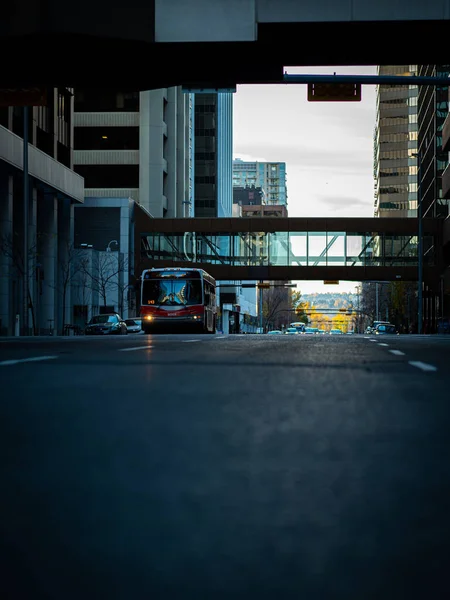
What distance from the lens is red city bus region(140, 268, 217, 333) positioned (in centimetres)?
4397

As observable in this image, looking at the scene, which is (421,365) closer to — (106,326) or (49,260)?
(106,326)

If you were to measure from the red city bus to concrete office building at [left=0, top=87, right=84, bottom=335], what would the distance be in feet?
18.8

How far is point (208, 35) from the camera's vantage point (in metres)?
21.8

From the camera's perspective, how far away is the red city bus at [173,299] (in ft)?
144

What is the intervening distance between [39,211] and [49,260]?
3.24 metres

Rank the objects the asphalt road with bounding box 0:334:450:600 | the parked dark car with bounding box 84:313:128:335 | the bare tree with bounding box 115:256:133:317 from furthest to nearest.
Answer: the bare tree with bounding box 115:256:133:317
the parked dark car with bounding box 84:313:128:335
the asphalt road with bounding box 0:334:450:600

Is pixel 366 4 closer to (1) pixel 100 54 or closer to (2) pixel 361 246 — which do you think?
(1) pixel 100 54

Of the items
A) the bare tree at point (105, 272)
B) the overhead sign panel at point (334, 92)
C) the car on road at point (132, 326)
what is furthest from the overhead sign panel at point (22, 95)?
the bare tree at point (105, 272)

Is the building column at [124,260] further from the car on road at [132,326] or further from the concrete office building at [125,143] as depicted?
the car on road at [132,326]

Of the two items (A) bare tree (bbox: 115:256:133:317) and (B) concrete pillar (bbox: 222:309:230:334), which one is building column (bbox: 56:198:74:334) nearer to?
(A) bare tree (bbox: 115:256:133:317)

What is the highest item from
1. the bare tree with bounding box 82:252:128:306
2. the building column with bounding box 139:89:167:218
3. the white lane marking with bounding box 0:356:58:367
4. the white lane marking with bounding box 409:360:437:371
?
the building column with bounding box 139:89:167:218

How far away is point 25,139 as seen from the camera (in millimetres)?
46750

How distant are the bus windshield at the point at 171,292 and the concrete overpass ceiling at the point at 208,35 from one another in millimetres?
20973

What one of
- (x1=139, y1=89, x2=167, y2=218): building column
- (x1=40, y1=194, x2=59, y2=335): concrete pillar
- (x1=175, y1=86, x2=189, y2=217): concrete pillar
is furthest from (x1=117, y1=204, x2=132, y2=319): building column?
(x1=175, y1=86, x2=189, y2=217): concrete pillar
